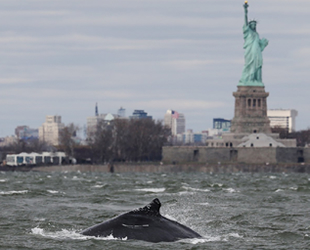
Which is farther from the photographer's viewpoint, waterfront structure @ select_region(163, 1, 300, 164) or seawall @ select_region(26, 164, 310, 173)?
waterfront structure @ select_region(163, 1, 300, 164)

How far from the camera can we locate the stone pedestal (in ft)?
629

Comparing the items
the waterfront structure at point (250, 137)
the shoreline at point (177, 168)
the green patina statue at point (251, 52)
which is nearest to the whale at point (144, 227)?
the shoreline at point (177, 168)

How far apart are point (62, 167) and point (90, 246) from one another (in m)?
158

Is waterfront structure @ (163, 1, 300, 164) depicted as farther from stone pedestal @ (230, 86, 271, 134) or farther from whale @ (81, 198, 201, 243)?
whale @ (81, 198, 201, 243)

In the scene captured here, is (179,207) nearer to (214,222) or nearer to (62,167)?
(214,222)

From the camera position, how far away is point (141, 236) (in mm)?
31297

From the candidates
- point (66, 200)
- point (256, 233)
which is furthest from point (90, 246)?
point (66, 200)

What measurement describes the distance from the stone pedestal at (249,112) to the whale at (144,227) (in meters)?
160

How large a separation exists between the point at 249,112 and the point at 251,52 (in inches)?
501

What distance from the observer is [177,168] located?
596ft

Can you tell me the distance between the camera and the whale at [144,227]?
31312 mm

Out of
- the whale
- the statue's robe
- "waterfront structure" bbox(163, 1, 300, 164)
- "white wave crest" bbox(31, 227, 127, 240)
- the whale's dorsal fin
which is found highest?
the statue's robe

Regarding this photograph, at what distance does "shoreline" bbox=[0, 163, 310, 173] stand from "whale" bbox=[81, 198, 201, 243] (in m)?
145

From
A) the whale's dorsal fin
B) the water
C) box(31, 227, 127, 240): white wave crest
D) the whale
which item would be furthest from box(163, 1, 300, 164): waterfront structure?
the whale's dorsal fin
